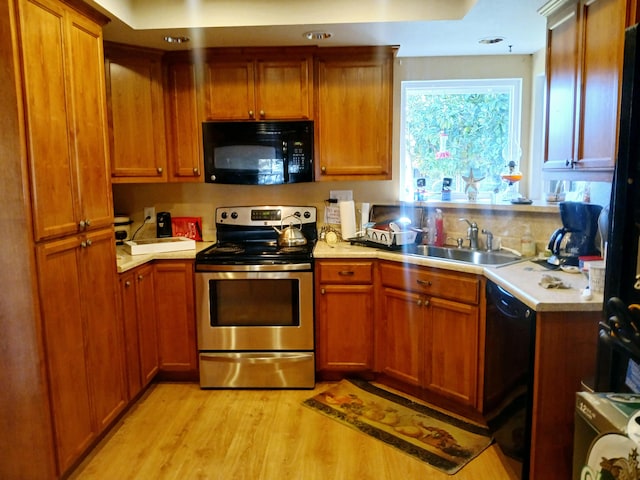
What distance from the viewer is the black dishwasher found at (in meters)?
1.93

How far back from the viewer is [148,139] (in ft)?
10.2

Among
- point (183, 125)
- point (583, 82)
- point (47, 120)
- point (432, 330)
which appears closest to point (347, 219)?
point (432, 330)

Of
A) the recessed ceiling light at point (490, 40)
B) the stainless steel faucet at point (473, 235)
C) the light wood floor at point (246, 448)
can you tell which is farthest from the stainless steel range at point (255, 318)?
the recessed ceiling light at point (490, 40)

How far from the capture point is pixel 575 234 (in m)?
2.38

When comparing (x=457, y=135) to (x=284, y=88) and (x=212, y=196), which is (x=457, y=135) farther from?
(x=212, y=196)

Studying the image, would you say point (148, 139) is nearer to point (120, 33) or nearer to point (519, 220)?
point (120, 33)

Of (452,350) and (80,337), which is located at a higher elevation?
(80,337)

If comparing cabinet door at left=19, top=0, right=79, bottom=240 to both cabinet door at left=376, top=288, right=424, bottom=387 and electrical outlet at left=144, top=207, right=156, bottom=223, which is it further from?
cabinet door at left=376, top=288, right=424, bottom=387

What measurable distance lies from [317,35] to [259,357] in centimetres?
202

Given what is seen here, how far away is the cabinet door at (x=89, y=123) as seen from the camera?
7.14ft

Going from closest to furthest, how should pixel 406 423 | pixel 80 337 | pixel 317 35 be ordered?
pixel 80 337, pixel 406 423, pixel 317 35

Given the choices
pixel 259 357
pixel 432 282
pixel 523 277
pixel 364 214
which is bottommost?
pixel 259 357

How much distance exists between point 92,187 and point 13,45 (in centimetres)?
72

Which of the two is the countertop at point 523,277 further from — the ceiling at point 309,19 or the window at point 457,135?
the ceiling at point 309,19
